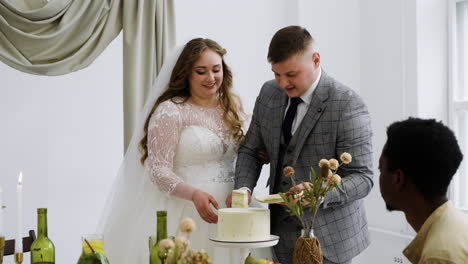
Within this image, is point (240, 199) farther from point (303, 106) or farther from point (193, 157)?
point (193, 157)

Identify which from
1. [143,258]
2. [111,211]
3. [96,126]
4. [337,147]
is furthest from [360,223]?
[96,126]

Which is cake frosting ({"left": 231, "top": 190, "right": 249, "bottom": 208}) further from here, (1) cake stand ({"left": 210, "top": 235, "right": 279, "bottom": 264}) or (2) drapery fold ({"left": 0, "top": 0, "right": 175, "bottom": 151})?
(2) drapery fold ({"left": 0, "top": 0, "right": 175, "bottom": 151})

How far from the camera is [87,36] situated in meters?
3.50

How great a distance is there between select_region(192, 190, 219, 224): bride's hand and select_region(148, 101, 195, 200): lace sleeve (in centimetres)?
10

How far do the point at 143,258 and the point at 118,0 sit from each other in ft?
5.10

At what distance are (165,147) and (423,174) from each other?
5.08ft

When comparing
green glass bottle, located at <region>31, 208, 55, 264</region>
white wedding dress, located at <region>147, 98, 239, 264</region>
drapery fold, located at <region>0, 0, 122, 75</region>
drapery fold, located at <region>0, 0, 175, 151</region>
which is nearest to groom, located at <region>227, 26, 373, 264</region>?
white wedding dress, located at <region>147, 98, 239, 264</region>

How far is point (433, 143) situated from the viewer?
1.58m

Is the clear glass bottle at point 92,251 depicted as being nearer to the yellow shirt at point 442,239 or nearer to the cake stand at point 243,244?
the cake stand at point 243,244

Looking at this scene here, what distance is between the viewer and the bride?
293cm

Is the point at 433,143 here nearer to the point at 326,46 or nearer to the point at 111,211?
the point at 111,211

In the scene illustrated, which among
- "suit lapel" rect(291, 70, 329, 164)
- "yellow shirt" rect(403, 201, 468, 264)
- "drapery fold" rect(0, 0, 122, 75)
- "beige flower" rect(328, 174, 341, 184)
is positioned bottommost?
"yellow shirt" rect(403, 201, 468, 264)

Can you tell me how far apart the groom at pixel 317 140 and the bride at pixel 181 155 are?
395 millimetres

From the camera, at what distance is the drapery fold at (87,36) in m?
3.29
